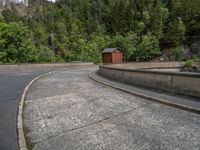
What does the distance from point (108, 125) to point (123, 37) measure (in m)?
80.9

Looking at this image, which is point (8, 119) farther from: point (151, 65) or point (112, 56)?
point (112, 56)

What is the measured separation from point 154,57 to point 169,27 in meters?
17.4

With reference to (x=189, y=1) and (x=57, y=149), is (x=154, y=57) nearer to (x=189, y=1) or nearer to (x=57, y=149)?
(x=189, y=1)

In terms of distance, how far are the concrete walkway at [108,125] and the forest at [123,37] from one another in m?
53.3

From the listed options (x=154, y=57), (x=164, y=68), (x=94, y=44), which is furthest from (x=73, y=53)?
(x=164, y=68)

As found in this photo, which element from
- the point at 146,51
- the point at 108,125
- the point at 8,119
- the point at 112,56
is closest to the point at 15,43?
the point at 112,56

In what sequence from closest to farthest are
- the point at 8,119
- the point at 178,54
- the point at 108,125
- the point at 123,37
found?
the point at 108,125, the point at 8,119, the point at 178,54, the point at 123,37

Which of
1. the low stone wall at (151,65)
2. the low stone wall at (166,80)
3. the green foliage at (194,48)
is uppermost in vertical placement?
the green foliage at (194,48)

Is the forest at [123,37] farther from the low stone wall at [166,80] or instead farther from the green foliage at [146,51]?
the low stone wall at [166,80]

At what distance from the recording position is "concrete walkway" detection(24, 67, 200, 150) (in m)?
6.57

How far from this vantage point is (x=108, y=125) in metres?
8.19

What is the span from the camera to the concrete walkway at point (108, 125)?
21.6ft

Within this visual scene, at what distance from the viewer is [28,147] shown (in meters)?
6.45

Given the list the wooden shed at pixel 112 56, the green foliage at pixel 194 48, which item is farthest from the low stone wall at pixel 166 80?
the green foliage at pixel 194 48
